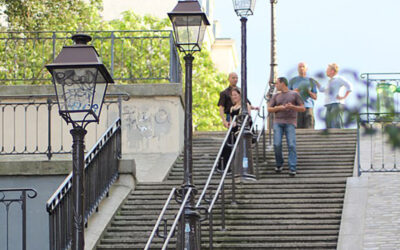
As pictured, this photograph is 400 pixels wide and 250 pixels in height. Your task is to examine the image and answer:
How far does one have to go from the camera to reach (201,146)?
65.4 feet

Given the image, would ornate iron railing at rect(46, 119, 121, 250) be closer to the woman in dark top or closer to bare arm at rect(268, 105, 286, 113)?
the woman in dark top

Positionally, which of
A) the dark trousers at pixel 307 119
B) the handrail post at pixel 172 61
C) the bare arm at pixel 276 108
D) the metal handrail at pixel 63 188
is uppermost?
the handrail post at pixel 172 61

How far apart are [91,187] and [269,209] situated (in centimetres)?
254

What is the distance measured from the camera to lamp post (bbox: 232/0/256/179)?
1712 cm

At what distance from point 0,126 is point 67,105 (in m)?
10.3

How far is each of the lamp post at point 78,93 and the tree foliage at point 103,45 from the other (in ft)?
45.4

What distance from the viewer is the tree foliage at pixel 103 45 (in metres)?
28.6

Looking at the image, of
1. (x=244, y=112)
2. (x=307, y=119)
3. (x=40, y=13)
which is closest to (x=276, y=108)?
(x=244, y=112)

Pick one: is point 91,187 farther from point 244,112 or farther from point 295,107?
point 295,107

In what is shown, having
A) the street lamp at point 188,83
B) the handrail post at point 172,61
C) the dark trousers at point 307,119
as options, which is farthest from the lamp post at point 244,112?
the dark trousers at point 307,119

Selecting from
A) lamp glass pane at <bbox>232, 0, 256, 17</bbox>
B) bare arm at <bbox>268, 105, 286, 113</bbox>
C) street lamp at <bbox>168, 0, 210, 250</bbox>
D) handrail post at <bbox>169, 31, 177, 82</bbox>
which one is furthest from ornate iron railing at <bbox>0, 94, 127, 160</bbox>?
street lamp at <bbox>168, 0, 210, 250</bbox>

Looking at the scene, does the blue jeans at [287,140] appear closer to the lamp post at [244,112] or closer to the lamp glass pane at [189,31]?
the lamp post at [244,112]

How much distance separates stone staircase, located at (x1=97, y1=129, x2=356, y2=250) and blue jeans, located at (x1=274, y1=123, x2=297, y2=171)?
0.24m

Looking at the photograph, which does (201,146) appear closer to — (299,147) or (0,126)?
(299,147)
